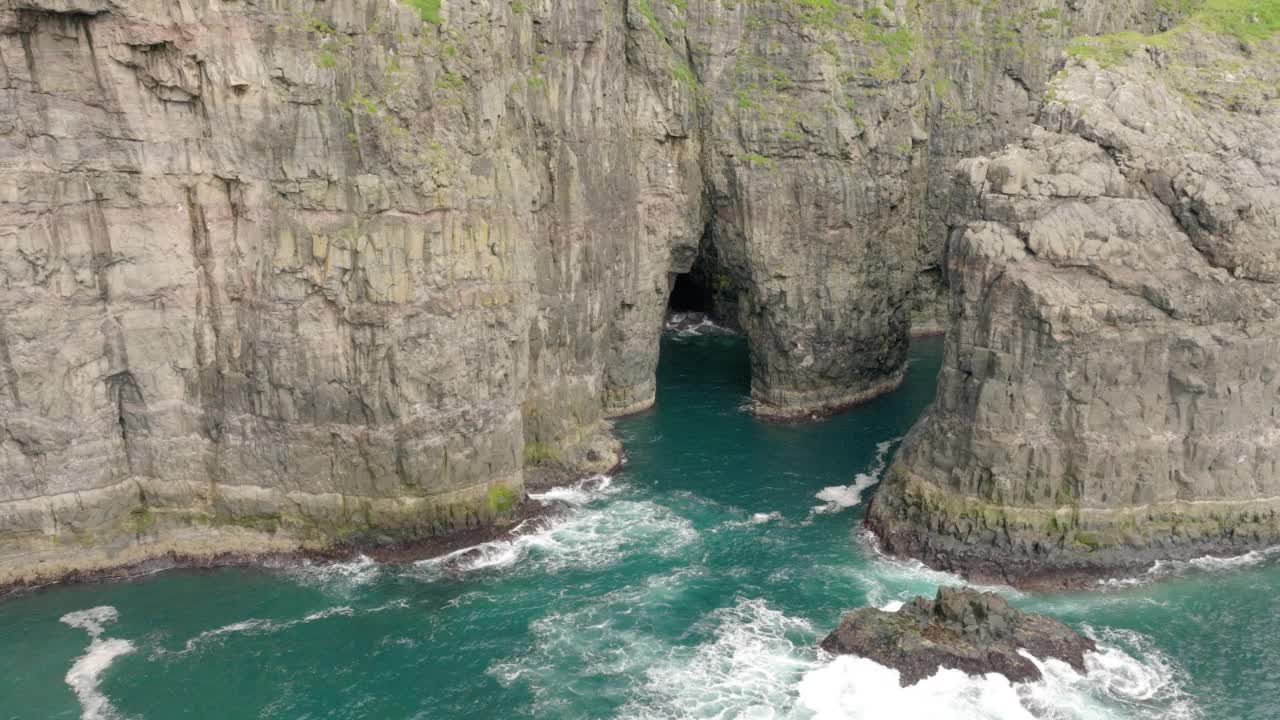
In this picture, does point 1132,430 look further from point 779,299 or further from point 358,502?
point 358,502

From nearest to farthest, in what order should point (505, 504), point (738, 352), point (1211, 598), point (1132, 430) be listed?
point (1211, 598), point (1132, 430), point (505, 504), point (738, 352)

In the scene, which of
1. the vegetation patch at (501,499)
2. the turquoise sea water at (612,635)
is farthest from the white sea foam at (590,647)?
the vegetation patch at (501,499)

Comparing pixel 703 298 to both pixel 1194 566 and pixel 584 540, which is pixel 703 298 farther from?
pixel 1194 566

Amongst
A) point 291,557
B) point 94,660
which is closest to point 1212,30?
point 291,557

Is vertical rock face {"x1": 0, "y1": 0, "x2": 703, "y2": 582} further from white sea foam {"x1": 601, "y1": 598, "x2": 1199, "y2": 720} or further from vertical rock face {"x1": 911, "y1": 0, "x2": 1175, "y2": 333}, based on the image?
vertical rock face {"x1": 911, "y1": 0, "x2": 1175, "y2": 333}

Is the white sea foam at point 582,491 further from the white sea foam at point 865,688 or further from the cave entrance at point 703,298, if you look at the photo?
the cave entrance at point 703,298

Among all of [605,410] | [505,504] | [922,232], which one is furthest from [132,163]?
[922,232]
